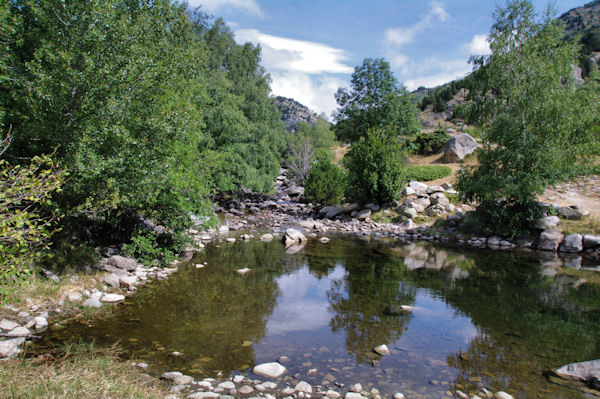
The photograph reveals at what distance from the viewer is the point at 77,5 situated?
9578mm

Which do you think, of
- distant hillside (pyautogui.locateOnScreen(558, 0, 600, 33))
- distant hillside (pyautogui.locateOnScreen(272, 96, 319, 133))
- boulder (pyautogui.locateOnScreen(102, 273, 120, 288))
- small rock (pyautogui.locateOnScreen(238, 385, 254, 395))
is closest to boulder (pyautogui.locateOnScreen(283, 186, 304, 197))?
boulder (pyautogui.locateOnScreen(102, 273, 120, 288))

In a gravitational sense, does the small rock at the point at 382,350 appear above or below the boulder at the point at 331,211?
below

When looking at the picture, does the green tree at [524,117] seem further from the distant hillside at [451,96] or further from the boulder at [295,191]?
the distant hillside at [451,96]

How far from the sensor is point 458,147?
43.8m

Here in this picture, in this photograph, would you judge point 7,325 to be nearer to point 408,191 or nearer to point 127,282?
point 127,282

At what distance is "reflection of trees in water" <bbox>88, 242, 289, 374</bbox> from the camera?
7.27 metres

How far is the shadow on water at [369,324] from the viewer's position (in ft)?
22.3

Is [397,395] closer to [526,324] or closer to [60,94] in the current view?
[526,324]

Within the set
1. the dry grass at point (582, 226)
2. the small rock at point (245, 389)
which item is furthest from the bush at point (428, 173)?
the small rock at point (245, 389)

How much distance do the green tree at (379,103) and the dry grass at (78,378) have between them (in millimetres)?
27651

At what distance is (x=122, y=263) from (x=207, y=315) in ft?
15.0

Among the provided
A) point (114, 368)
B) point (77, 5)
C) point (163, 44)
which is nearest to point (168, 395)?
point (114, 368)

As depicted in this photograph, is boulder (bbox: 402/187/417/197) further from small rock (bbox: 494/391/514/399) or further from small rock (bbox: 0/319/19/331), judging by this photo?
small rock (bbox: 0/319/19/331)

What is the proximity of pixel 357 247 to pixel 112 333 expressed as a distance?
1380 centimetres
